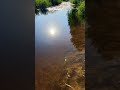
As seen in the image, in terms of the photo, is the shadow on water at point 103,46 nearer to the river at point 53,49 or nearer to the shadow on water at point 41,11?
the river at point 53,49

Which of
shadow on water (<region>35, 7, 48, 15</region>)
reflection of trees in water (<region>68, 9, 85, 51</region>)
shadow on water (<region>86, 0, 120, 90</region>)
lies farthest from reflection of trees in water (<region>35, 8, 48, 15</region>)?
shadow on water (<region>86, 0, 120, 90</region>)

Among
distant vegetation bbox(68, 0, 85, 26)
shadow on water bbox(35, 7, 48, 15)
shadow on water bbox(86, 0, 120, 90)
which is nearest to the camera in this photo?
shadow on water bbox(86, 0, 120, 90)

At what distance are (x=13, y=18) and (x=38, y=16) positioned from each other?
47cm

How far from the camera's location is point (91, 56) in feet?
5.50

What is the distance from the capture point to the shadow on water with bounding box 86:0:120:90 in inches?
62.7

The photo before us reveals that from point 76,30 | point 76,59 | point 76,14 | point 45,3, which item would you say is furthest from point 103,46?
point 45,3

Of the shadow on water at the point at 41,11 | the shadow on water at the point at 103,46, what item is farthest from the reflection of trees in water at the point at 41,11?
the shadow on water at the point at 103,46

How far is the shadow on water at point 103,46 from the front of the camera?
1.59 meters

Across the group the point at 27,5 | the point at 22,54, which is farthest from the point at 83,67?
the point at 27,5

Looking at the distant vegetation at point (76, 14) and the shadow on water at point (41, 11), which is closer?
the shadow on water at point (41, 11)

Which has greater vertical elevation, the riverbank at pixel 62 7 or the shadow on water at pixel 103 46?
the riverbank at pixel 62 7

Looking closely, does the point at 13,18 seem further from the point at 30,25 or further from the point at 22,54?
the point at 22,54

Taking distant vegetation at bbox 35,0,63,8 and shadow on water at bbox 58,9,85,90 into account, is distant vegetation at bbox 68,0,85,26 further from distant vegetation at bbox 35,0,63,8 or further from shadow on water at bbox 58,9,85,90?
distant vegetation at bbox 35,0,63,8

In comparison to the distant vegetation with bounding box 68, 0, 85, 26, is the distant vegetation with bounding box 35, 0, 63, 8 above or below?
above
